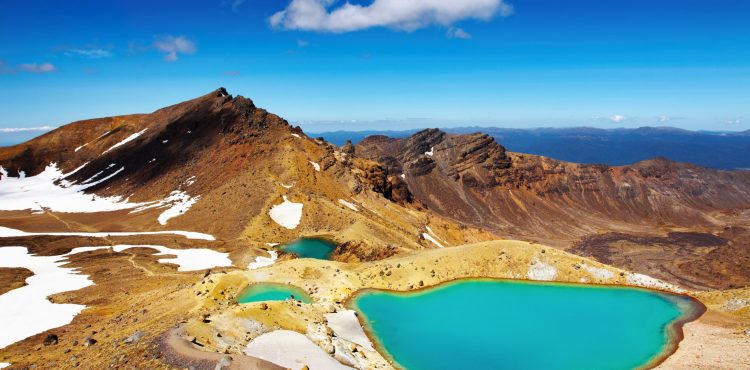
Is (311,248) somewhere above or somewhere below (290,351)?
below

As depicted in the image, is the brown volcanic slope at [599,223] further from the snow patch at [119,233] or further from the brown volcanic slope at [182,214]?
the snow patch at [119,233]

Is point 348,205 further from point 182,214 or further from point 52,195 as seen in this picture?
point 52,195

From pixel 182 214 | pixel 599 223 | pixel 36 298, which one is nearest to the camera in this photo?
pixel 36 298

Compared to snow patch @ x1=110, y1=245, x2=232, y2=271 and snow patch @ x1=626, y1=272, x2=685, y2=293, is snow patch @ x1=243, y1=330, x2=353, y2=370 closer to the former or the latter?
snow patch @ x1=110, y1=245, x2=232, y2=271

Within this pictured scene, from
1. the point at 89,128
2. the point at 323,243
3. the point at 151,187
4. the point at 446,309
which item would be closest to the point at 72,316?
the point at 446,309

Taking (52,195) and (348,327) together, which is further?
(52,195)

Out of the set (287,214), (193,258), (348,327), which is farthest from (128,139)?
(348,327)
